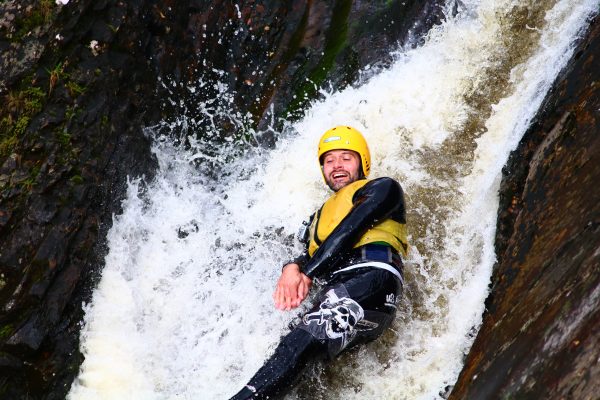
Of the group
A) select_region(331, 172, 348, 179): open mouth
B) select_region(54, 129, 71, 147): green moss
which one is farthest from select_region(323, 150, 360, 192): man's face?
select_region(54, 129, 71, 147): green moss

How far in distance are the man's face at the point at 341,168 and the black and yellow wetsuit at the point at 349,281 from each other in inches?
16.9

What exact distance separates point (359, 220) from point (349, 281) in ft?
1.57

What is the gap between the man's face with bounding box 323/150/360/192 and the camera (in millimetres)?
5824

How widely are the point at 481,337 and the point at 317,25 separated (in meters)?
4.59

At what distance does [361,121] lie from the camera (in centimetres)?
725

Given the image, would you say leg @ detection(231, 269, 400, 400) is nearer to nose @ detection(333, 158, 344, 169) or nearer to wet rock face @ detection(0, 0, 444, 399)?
nose @ detection(333, 158, 344, 169)

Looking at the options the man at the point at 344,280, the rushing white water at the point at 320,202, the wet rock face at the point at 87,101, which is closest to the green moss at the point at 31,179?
the wet rock face at the point at 87,101

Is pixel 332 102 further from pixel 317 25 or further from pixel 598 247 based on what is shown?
pixel 598 247

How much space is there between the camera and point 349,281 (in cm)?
488

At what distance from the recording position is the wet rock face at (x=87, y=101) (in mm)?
5453

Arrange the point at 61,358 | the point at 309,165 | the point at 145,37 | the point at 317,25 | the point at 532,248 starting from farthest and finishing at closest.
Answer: the point at 317,25
the point at 309,165
the point at 145,37
the point at 61,358
the point at 532,248

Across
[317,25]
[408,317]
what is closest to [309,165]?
[317,25]

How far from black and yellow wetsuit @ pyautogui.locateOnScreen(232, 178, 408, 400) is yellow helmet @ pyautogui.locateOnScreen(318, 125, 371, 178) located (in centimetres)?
59

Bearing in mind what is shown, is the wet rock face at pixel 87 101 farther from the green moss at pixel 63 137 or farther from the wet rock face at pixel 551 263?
the wet rock face at pixel 551 263
